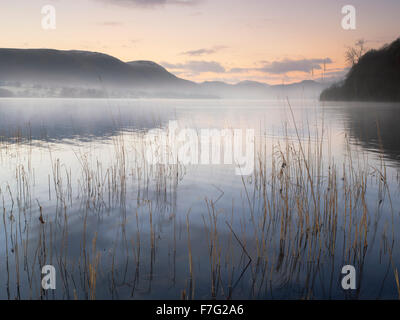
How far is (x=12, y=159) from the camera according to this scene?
523 inches

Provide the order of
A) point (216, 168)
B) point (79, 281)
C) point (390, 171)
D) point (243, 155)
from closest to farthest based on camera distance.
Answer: point (79, 281), point (390, 171), point (216, 168), point (243, 155)

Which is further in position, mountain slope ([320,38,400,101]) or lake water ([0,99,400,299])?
mountain slope ([320,38,400,101])

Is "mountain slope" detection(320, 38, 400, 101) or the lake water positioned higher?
"mountain slope" detection(320, 38, 400, 101)

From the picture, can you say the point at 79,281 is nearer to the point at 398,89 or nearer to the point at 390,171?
the point at 390,171

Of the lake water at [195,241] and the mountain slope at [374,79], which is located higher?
the mountain slope at [374,79]

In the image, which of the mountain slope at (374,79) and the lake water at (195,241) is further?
the mountain slope at (374,79)

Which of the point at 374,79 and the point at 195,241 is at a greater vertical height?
the point at 374,79

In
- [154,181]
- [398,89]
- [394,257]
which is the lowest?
[394,257]

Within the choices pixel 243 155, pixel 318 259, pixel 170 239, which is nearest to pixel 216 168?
pixel 243 155

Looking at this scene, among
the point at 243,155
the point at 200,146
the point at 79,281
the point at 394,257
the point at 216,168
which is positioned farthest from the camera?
the point at 200,146

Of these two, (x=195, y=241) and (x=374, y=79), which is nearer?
(x=195, y=241)

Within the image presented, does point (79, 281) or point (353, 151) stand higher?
point (353, 151)
